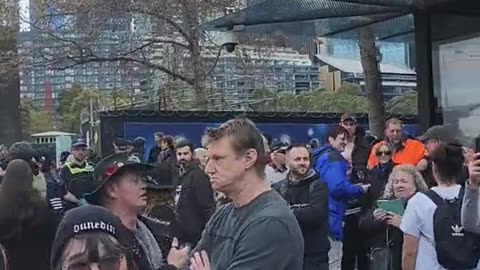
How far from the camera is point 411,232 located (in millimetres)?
5734

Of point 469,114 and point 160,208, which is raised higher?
point 469,114

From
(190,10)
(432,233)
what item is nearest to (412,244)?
(432,233)

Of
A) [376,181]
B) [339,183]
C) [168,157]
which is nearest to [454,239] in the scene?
[339,183]

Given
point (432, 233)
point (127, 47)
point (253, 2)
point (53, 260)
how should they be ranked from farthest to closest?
point (127, 47) < point (253, 2) < point (432, 233) < point (53, 260)

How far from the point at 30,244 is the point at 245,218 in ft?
9.15

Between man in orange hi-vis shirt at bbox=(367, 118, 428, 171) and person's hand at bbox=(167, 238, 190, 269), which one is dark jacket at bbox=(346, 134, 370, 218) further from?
person's hand at bbox=(167, 238, 190, 269)

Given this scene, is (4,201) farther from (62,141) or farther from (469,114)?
(62,141)

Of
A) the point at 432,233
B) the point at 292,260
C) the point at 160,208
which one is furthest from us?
the point at 160,208

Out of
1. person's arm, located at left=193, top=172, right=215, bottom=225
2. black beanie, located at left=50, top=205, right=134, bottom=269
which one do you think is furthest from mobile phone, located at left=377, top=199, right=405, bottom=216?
black beanie, located at left=50, top=205, right=134, bottom=269

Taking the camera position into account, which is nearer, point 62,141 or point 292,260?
point 292,260

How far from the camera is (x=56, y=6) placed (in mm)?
22906

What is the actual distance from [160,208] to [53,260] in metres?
3.44

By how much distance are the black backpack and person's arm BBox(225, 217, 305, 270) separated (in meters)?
2.06

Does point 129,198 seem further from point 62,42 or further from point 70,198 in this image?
point 62,42
